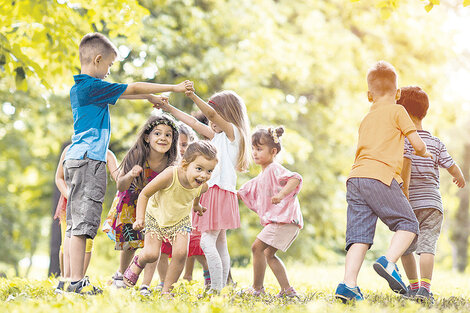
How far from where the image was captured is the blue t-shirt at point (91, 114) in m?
4.70

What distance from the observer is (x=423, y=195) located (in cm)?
524

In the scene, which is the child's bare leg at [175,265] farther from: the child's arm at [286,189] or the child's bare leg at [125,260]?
the child's bare leg at [125,260]

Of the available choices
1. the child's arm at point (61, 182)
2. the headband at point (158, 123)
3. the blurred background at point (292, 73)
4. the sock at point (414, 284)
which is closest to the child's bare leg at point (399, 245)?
the sock at point (414, 284)

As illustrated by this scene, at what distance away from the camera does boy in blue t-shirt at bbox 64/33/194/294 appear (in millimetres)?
4633

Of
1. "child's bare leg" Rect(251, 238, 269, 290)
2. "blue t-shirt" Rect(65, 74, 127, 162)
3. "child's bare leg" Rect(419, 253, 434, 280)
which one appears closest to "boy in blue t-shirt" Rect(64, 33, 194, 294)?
"blue t-shirt" Rect(65, 74, 127, 162)

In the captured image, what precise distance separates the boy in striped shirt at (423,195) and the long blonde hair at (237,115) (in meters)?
1.54

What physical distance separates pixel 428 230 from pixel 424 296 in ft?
2.07

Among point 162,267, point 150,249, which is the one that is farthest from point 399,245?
point 162,267

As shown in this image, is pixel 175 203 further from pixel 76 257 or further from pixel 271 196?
pixel 271 196

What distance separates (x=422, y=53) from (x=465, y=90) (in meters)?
2.20

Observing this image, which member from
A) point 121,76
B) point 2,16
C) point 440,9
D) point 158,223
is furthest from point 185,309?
point 440,9

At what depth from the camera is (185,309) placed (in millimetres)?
3594

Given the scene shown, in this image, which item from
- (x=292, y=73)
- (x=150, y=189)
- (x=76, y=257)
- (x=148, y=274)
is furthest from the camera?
(x=292, y=73)

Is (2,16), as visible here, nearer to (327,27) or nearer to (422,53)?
(327,27)
